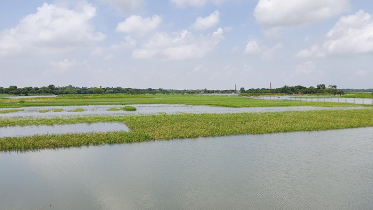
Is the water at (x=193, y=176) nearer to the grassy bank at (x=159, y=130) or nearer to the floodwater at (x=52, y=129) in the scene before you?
the grassy bank at (x=159, y=130)

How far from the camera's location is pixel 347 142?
18266 millimetres

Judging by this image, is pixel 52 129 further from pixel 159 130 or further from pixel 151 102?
pixel 151 102

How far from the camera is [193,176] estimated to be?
11609 millimetres

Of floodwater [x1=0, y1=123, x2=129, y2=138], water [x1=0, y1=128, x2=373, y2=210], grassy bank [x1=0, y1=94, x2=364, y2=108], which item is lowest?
water [x1=0, y1=128, x2=373, y2=210]

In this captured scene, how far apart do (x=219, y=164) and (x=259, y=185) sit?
9.85ft

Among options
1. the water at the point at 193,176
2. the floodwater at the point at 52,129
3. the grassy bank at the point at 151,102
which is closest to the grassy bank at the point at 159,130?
the water at the point at 193,176

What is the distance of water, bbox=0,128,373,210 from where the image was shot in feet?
30.5

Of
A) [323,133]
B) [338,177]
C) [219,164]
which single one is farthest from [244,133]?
[338,177]

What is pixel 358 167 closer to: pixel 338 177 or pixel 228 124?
pixel 338 177

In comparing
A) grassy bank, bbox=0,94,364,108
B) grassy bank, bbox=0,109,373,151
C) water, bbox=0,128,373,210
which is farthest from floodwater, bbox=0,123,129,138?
grassy bank, bbox=0,94,364,108

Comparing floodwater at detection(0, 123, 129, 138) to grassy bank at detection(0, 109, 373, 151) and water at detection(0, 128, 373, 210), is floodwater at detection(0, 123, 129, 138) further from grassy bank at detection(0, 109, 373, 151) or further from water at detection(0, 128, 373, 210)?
water at detection(0, 128, 373, 210)

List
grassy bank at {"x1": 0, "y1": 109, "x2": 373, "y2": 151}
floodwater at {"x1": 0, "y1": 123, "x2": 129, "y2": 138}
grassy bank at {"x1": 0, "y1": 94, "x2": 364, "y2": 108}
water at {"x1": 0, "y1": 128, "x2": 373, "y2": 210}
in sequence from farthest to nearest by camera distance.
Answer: grassy bank at {"x1": 0, "y1": 94, "x2": 364, "y2": 108} < floodwater at {"x1": 0, "y1": 123, "x2": 129, "y2": 138} < grassy bank at {"x1": 0, "y1": 109, "x2": 373, "y2": 151} < water at {"x1": 0, "y1": 128, "x2": 373, "y2": 210}

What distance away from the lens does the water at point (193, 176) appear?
30.5ft

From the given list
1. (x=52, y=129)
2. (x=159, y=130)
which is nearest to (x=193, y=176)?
(x=159, y=130)
